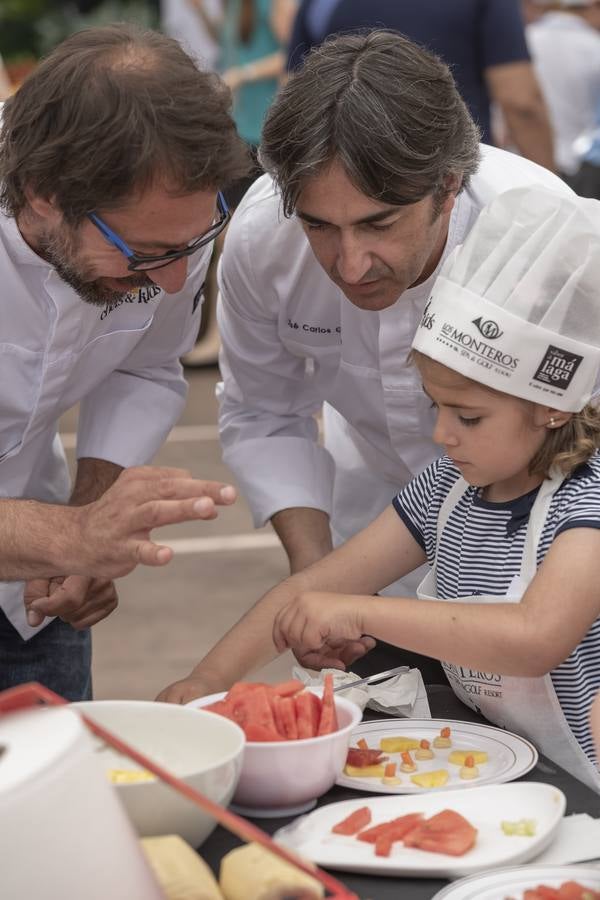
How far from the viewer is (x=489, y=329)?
1579mm

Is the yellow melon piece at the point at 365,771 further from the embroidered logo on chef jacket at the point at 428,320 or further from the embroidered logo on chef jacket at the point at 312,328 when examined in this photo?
the embroidered logo on chef jacket at the point at 312,328

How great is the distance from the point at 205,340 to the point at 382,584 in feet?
19.6

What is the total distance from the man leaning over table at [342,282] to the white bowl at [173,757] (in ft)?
1.15

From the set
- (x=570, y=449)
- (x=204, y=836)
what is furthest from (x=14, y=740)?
(x=570, y=449)

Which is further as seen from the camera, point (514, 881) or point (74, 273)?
point (74, 273)

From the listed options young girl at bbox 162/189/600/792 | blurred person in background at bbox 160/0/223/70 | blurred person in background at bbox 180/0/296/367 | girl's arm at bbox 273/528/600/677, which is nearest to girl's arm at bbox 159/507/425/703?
young girl at bbox 162/189/600/792

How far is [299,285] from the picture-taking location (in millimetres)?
2146

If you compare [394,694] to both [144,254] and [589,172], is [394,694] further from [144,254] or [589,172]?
[589,172]

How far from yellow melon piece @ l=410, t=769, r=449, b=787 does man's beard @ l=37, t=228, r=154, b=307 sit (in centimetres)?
78

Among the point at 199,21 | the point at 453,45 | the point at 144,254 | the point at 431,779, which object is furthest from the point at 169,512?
the point at 199,21

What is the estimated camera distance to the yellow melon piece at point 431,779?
1.36 metres

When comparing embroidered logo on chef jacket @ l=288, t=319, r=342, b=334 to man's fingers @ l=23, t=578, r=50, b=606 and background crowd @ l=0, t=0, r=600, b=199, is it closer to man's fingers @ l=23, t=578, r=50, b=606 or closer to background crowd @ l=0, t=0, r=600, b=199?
background crowd @ l=0, t=0, r=600, b=199

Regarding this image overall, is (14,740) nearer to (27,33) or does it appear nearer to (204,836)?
(204,836)

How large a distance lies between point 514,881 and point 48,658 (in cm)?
134
